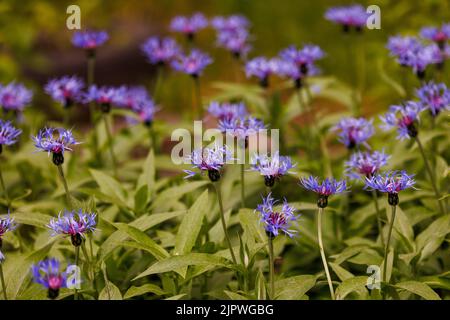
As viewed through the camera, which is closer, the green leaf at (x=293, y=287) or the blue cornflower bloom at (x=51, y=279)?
the blue cornflower bloom at (x=51, y=279)

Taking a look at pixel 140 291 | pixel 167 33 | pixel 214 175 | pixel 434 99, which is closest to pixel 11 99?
pixel 140 291

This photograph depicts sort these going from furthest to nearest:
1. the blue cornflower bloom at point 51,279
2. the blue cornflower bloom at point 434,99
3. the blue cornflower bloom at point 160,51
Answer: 1. the blue cornflower bloom at point 160,51
2. the blue cornflower bloom at point 434,99
3. the blue cornflower bloom at point 51,279

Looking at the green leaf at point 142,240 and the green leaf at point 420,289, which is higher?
the green leaf at point 142,240

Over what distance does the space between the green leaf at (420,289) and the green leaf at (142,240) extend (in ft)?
2.83

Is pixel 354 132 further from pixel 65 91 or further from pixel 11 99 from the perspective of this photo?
pixel 11 99

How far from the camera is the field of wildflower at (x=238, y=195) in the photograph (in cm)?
239

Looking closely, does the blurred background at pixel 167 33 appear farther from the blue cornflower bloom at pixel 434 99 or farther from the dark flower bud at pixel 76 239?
the dark flower bud at pixel 76 239

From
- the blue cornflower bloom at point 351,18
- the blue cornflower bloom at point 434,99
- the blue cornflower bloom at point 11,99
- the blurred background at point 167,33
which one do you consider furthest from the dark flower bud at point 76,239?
the blurred background at point 167,33

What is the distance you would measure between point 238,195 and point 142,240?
0.98 m

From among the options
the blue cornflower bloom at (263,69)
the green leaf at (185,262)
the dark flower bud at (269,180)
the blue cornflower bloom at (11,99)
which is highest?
the blue cornflower bloom at (263,69)

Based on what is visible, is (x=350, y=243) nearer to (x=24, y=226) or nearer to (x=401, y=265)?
(x=401, y=265)

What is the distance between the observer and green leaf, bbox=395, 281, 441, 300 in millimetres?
2352

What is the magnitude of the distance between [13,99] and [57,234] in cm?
139
